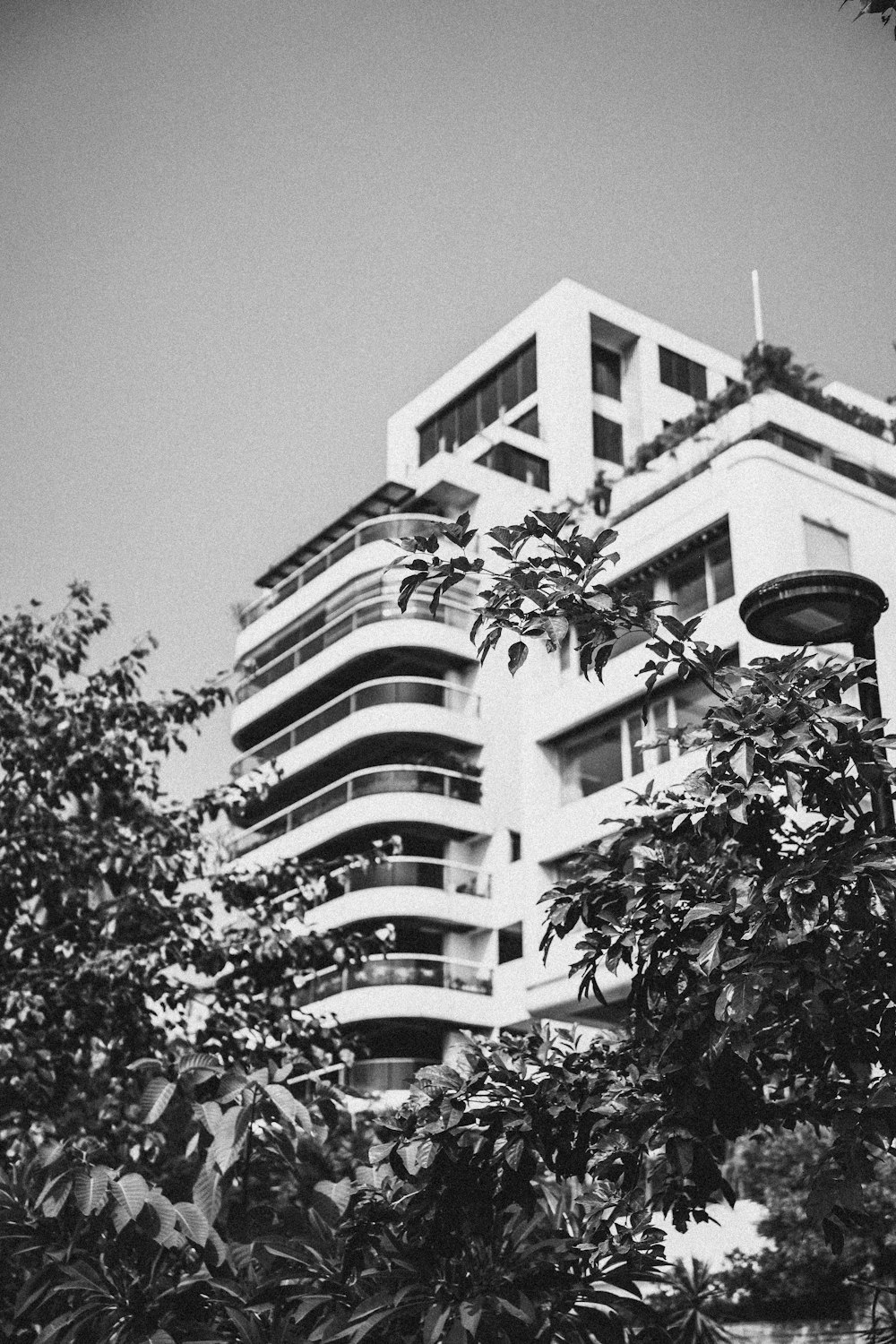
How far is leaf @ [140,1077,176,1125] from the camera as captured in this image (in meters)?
8.55

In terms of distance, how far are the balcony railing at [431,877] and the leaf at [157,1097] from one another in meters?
40.6

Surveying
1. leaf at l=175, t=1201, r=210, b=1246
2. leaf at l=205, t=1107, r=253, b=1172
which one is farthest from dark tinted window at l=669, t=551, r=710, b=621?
leaf at l=175, t=1201, r=210, b=1246

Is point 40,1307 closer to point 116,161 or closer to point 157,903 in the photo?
point 157,903

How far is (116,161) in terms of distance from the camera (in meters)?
15.0

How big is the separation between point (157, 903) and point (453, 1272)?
6730 mm

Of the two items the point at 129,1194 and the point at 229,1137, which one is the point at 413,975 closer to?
the point at 229,1137

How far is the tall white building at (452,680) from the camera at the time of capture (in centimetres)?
3094

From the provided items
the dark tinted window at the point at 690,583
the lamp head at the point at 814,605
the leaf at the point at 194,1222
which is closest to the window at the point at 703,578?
the dark tinted window at the point at 690,583

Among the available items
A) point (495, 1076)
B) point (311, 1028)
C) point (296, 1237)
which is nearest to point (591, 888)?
point (495, 1076)

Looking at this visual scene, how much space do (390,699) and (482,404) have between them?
49.8 feet

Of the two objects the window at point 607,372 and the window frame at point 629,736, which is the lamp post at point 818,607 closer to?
the window frame at point 629,736

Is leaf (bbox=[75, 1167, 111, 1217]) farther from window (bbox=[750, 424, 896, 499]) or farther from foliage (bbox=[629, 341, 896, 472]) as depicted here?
foliage (bbox=[629, 341, 896, 472])

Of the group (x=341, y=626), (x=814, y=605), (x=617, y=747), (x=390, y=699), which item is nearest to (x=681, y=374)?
(x=341, y=626)

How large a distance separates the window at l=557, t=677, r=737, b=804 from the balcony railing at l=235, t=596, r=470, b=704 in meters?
21.3
